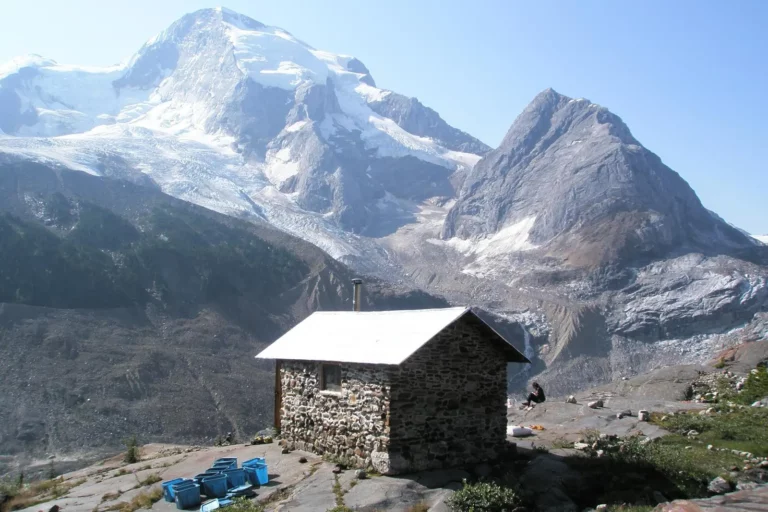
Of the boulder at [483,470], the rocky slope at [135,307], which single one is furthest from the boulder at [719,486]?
the rocky slope at [135,307]

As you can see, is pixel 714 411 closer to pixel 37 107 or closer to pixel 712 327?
pixel 712 327

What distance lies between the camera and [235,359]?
58.7 m

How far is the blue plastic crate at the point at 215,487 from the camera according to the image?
55.0ft

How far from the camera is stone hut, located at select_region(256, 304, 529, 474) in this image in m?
16.3

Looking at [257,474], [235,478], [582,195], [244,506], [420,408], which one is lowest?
[244,506]

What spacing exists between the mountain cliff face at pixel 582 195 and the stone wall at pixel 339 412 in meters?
84.1

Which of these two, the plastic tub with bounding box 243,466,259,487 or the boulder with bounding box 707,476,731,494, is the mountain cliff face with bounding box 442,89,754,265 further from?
the plastic tub with bounding box 243,466,259,487

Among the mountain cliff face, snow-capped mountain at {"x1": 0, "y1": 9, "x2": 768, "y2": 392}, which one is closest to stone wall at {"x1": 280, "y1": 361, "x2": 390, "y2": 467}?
snow-capped mountain at {"x1": 0, "y1": 9, "x2": 768, "y2": 392}

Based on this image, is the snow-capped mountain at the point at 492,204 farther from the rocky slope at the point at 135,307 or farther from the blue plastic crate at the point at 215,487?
the blue plastic crate at the point at 215,487

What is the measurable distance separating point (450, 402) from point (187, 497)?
6526 mm

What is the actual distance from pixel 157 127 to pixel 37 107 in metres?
31.6

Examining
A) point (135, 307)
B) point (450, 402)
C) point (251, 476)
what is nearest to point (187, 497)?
point (251, 476)

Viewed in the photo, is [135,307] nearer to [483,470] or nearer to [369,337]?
[369,337]

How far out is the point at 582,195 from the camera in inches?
4606
